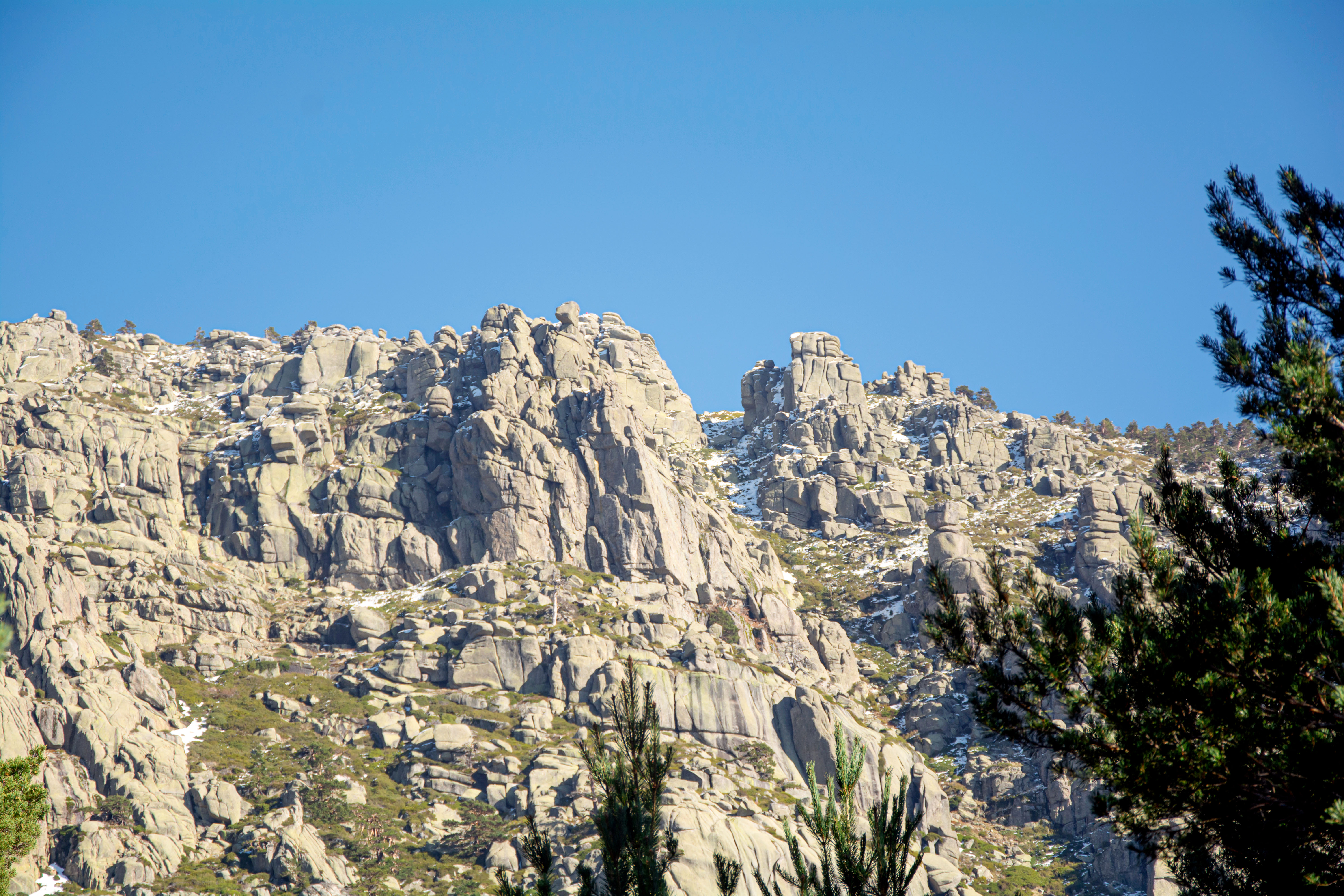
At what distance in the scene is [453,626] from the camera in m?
138

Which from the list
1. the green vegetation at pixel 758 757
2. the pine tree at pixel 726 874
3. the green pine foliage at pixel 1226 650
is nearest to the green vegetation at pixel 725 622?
the green vegetation at pixel 758 757

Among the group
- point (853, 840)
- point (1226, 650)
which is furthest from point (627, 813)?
point (1226, 650)

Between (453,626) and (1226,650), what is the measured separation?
13230 centimetres

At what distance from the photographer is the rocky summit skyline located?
10006cm

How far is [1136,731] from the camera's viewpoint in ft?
43.2

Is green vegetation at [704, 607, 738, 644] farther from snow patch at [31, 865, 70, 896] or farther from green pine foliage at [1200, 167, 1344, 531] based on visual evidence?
green pine foliage at [1200, 167, 1344, 531]

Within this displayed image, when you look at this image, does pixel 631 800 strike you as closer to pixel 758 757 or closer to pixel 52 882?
pixel 52 882

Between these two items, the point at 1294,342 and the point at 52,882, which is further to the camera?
the point at 52,882

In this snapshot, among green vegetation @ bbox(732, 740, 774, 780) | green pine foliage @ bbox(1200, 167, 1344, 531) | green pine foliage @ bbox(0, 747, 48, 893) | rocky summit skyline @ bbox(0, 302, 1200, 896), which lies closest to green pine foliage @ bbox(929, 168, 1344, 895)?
green pine foliage @ bbox(1200, 167, 1344, 531)

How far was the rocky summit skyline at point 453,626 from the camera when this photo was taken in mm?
100062

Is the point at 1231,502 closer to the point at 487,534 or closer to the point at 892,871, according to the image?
the point at 892,871

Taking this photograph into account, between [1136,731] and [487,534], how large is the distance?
14937 centimetres

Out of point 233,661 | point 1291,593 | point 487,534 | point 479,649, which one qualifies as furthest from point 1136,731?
point 487,534

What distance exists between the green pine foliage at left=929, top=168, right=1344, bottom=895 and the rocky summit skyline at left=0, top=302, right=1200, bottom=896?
6176 centimetres
